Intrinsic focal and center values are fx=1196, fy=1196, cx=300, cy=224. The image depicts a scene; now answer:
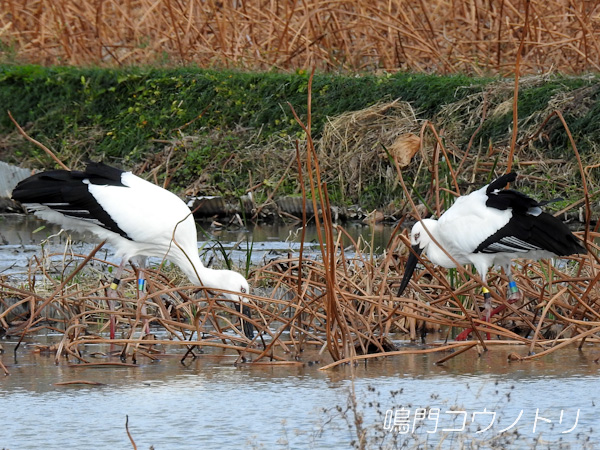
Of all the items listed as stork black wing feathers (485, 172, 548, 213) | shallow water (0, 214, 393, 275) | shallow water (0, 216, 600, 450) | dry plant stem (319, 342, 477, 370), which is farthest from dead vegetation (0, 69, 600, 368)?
shallow water (0, 214, 393, 275)

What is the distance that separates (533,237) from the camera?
626 cm

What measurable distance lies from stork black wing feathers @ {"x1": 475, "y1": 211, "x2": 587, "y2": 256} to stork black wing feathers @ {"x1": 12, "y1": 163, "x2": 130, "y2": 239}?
2.17m

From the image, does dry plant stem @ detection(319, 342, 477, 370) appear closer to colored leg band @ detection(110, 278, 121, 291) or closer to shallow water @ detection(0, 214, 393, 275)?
colored leg band @ detection(110, 278, 121, 291)

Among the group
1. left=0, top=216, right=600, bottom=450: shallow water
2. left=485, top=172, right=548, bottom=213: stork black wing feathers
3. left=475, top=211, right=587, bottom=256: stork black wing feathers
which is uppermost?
left=485, top=172, right=548, bottom=213: stork black wing feathers

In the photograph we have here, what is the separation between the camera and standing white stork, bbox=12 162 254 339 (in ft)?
22.4

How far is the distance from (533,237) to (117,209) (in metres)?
2.41

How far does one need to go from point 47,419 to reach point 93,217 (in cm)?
254

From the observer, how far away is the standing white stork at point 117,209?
6.82 metres

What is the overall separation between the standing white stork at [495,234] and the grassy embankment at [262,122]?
3839 millimetres

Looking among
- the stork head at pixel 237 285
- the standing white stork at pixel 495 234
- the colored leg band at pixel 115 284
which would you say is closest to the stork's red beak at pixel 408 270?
the standing white stork at pixel 495 234

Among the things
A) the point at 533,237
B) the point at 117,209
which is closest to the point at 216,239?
the point at 117,209

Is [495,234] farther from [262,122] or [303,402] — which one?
[262,122]

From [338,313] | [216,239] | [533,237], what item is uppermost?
[216,239]

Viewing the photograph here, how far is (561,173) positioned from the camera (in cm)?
1104
